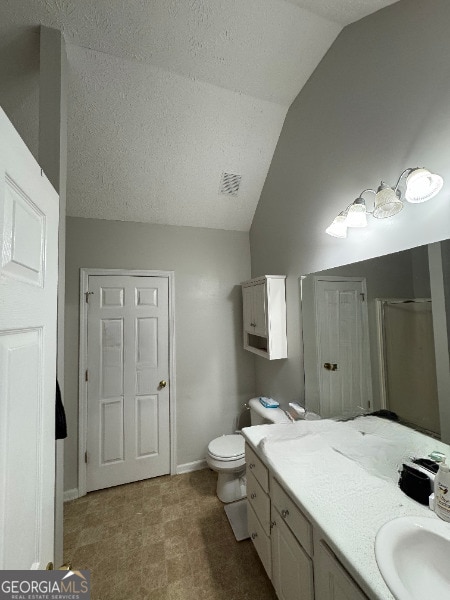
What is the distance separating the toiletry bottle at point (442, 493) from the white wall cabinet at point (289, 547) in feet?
1.30

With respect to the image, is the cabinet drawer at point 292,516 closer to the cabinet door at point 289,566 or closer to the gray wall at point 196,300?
the cabinet door at point 289,566

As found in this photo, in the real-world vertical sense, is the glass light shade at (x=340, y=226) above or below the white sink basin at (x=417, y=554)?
above

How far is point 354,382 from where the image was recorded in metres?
1.36

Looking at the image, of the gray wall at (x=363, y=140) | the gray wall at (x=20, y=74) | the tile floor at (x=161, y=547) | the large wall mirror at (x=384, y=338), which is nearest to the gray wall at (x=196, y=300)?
the tile floor at (x=161, y=547)

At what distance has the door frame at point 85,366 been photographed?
2037 mm

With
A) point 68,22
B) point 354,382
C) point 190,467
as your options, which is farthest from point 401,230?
point 190,467

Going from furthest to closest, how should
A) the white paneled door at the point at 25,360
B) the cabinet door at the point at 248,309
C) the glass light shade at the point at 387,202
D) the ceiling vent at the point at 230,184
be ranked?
1. the cabinet door at the point at 248,309
2. the ceiling vent at the point at 230,184
3. the glass light shade at the point at 387,202
4. the white paneled door at the point at 25,360

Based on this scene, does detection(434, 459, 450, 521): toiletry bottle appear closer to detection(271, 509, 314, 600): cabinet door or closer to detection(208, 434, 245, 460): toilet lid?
detection(271, 509, 314, 600): cabinet door

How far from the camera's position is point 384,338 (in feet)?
3.89

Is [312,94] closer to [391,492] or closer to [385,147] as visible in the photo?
[385,147]

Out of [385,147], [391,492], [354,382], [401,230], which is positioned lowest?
[391,492]

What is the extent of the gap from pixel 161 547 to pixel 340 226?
2.30 meters

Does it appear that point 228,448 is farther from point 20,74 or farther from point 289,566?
point 20,74

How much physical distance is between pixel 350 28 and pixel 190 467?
343cm
